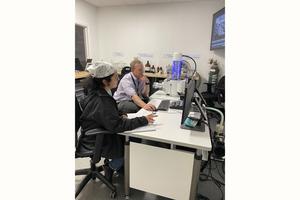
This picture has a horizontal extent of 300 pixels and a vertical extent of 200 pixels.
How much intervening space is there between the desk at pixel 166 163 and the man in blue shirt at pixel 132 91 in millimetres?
899

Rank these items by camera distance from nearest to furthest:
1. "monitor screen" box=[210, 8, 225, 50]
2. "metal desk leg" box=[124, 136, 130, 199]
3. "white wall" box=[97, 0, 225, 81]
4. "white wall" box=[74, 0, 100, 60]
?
"metal desk leg" box=[124, 136, 130, 199]
"monitor screen" box=[210, 8, 225, 50]
"white wall" box=[97, 0, 225, 81]
"white wall" box=[74, 0, 100, 60]

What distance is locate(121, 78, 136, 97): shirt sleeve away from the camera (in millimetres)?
2637

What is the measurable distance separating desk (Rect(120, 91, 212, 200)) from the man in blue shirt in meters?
0.90

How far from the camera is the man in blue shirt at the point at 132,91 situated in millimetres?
2580

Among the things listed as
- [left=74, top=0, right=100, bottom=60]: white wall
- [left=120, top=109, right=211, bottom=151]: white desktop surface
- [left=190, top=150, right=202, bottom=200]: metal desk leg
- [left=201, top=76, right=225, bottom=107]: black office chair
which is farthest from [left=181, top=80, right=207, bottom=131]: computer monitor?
Result: [left=74, top=0, right=100, bottom=60]: white wall

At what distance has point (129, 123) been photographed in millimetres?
1556

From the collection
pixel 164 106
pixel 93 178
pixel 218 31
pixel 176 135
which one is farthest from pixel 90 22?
pixel 176 135

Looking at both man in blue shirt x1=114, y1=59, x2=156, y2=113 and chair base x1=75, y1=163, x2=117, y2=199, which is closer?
chair base x1=75, y1=163, x2=117, y2=199

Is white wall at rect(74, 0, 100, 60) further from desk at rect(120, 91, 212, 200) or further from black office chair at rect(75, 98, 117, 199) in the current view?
desk at rect(120, 91, 212, 200)

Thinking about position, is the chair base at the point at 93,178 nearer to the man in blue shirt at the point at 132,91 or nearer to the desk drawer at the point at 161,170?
the desk drawer at the point at 161,170

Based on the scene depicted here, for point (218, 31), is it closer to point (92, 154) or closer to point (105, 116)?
point (105, 116)
